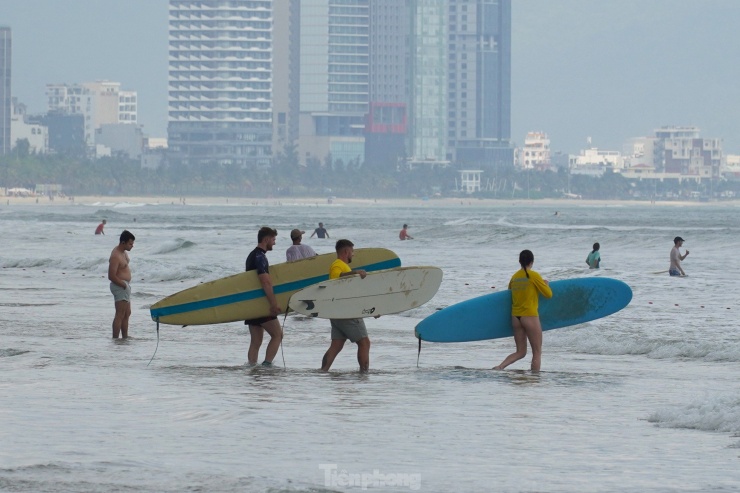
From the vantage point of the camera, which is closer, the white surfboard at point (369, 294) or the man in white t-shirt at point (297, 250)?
the white surfboard at point (369, 294)

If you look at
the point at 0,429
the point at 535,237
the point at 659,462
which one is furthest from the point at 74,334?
the point at 535,237

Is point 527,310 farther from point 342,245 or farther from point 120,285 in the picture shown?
point 120,285

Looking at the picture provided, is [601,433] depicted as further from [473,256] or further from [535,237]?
[535,237]

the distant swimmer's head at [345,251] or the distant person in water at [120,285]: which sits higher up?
the distant swimmer's head at [345,251]

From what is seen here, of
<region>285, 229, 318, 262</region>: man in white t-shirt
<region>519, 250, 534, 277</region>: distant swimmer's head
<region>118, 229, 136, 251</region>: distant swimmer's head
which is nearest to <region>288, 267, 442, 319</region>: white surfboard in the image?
<region>519, 250, 534, 277</region>: distant swimmer's head

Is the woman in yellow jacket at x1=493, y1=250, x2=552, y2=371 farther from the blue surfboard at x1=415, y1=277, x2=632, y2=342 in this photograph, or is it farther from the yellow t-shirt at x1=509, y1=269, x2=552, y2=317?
the blue surfboard at x1=415, y1=277, x2=632, y2=342

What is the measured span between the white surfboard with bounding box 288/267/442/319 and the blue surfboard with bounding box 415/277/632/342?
0.35 m

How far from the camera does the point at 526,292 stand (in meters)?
13.1

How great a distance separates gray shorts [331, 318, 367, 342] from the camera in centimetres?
1286

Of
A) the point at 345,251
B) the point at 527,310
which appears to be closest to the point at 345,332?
the point at 345,251

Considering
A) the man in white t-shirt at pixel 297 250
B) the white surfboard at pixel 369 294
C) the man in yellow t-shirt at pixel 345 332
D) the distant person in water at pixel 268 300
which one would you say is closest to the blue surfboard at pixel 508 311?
the white surfboard at pixel 369 294

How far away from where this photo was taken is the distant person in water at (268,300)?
12672 mm

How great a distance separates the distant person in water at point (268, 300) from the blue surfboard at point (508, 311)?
1.61 metres

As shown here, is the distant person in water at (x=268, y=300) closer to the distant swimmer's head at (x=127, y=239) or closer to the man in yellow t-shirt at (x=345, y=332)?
the man in yellow t-shirt at (x=345, y=332)
